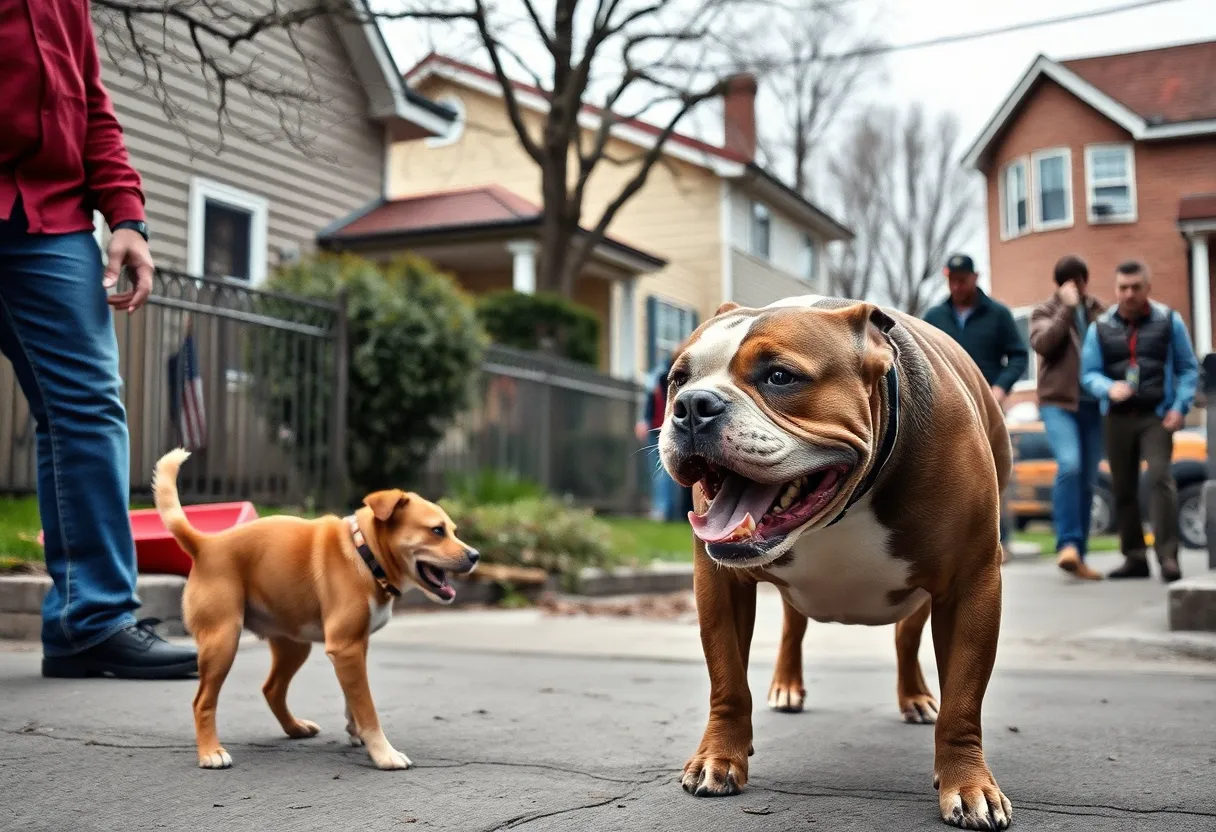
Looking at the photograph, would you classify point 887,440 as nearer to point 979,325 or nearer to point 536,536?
point 979,325

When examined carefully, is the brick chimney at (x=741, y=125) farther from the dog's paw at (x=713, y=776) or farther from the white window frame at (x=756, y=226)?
the dog's paw at (x=713, y=776)

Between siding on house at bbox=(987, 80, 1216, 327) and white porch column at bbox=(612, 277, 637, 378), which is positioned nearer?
white porch column at bbox=(612, 277, 637, 378)

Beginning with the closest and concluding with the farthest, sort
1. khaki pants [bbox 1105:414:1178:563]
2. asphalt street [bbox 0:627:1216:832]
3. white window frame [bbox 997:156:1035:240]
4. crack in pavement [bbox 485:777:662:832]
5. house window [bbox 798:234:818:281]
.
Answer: crack in pavement [bbox 485:777:662:832] < asphalt street [bbox 0:627:1216:832] < khaki pants [bbox 1105:414:1178:563] < white window frame [bbox 997:156:1035:240] < house window [bbox 798:234:818:281]

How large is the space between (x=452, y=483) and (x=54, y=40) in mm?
6800

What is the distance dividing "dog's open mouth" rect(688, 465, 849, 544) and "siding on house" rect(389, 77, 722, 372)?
2311 centimetres

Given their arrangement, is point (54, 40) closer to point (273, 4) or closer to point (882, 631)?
point (273, 4)

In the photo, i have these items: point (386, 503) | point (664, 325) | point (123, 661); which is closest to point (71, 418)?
point (123, 661)

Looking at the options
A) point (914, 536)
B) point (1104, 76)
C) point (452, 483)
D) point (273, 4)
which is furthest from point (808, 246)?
point (914, 536)

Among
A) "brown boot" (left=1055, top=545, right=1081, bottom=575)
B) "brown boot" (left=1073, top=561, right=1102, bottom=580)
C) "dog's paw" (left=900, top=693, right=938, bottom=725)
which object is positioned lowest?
"dog's paw" (left=900, top=693, right=938, bottom=725)

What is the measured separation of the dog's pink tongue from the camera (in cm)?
262

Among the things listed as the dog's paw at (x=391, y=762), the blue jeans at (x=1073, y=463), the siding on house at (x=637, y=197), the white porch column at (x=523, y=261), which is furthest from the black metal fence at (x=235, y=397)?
the siding on house at (x=637, y=197)

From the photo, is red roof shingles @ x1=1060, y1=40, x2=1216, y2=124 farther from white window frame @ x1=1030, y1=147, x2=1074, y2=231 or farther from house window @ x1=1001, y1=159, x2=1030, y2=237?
house window @ x1=1001, y1=159, x2=1030, y2=237

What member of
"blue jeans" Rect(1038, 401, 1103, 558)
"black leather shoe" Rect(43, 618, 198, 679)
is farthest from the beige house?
"black leather shoe" Rect(43, 618, 198, 679)

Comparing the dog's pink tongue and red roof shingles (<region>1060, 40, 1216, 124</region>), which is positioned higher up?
red roof shingles (<region>1060, 40, 1216, 124</region>)
